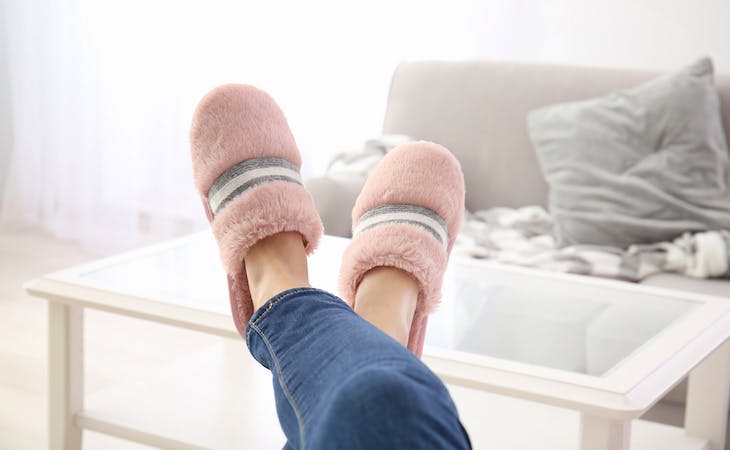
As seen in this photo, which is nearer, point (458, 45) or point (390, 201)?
point (390, 201)

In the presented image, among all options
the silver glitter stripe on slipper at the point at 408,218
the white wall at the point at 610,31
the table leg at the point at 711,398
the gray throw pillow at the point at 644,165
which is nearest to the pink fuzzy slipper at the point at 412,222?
the silver glitter stripe on slipper at the point at 408,218

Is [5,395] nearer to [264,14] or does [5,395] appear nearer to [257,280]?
[257,280]

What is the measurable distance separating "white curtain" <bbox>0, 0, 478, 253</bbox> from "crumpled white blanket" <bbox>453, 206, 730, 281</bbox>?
768 millimetres

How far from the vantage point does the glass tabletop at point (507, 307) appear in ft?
4.22

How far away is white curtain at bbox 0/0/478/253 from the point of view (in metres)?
2.72

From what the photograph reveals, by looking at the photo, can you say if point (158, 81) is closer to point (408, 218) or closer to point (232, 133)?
point (232, 133)

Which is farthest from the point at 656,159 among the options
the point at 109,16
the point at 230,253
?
the point at 109,16

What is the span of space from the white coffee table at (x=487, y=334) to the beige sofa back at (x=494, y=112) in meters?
0.61

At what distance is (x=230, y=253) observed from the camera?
1134mm

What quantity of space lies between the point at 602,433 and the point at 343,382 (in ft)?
1.54

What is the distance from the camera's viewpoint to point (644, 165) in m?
1.99

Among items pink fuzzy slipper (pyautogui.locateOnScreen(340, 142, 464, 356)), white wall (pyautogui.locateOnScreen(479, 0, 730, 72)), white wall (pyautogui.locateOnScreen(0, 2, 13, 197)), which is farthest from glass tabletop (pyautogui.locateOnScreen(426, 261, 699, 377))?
white wall (pyautogui.locateOnScreen(0, 2, 13, 197))

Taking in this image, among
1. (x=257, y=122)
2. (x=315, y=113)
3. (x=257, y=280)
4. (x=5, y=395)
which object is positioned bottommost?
(x=5, y=395)

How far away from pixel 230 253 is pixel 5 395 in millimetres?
1014
